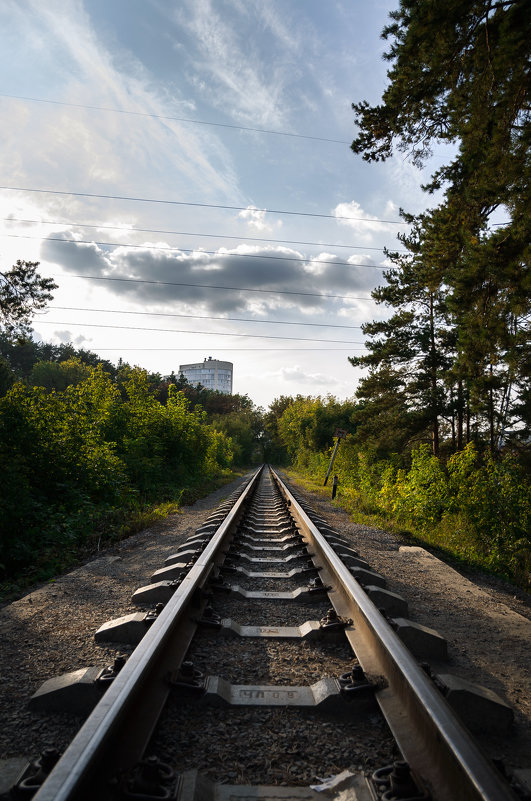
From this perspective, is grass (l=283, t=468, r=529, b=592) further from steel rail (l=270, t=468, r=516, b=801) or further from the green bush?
the green bush

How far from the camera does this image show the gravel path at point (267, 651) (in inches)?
69.6

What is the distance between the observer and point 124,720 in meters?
1.69

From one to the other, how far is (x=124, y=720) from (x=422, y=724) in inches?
40.4

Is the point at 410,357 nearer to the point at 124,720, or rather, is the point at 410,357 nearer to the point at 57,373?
the point at 124,720

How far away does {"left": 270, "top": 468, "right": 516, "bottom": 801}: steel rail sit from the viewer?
1353mm

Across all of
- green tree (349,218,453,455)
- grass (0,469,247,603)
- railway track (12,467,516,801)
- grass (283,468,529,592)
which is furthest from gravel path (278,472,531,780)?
green tree (349,218,453,455)

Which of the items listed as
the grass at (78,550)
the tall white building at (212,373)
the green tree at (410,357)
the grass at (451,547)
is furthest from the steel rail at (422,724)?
the tall white building at (212,373)

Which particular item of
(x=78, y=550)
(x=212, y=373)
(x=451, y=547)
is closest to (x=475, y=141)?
(x=451, y=547)

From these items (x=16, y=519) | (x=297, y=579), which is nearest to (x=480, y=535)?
(x=297, y=579)

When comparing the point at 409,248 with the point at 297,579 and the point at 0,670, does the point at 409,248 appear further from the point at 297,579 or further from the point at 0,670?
the point at 0,670

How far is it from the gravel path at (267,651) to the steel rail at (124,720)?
161 millimetres

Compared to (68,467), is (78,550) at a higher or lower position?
lower

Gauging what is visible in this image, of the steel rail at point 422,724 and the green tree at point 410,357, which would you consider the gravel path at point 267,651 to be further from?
the green tree at point 410,357

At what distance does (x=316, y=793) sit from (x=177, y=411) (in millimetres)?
15242
